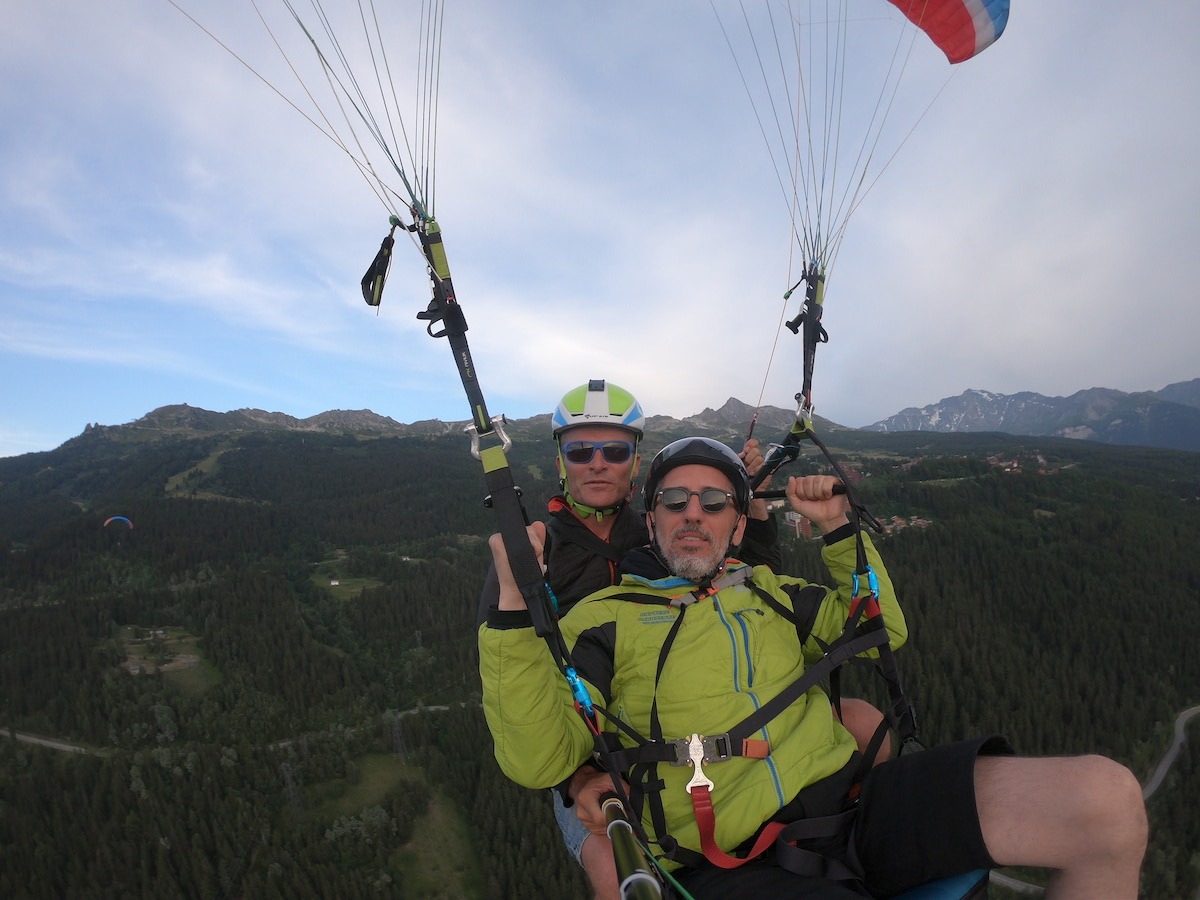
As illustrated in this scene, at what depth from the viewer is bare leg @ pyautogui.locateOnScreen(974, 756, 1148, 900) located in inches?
93.7

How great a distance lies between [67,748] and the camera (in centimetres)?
5241

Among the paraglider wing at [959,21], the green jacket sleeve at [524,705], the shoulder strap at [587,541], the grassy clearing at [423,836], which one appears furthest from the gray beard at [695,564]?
the grassy clearing at [423,836]

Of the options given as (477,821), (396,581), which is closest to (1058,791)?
(477,821)

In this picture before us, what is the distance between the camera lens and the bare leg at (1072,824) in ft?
7.81

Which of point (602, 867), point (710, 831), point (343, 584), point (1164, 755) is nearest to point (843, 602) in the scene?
point (710, 831)

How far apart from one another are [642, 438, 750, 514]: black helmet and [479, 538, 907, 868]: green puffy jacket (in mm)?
574

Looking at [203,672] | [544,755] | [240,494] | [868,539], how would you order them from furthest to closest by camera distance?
[240,494] < [203,672] < [868,539] < [544,755]

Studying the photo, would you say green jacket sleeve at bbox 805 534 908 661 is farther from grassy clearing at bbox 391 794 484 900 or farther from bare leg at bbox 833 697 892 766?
grassy clearing at bbox 391 794 484 900

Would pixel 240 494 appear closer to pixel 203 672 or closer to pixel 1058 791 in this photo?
pixel 203 672

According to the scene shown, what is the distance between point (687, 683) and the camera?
3334 mm

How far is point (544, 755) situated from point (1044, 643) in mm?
88403

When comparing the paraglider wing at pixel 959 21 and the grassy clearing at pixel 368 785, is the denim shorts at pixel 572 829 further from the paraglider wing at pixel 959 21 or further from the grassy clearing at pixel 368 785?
the grassy clearing at pixel 368 785

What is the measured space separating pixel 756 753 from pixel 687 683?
1.63ft

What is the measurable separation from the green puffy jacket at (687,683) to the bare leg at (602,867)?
2.46 ft
